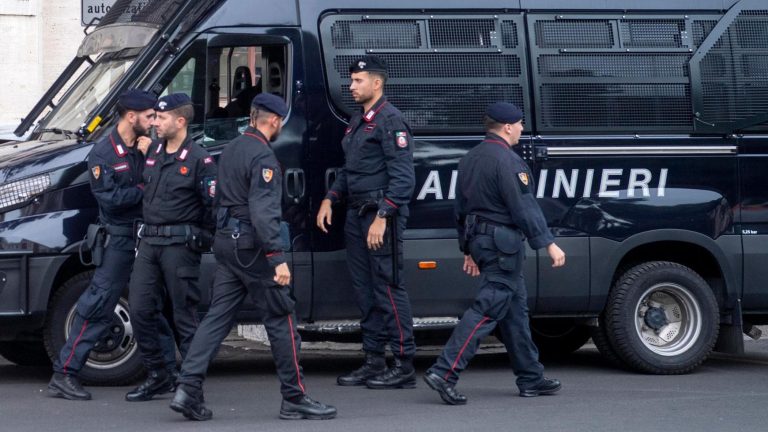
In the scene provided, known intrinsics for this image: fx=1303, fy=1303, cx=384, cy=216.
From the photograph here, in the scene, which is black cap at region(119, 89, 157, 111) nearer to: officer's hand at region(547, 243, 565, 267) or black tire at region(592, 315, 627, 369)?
officer's hand at region(547, 243, 565, 267)

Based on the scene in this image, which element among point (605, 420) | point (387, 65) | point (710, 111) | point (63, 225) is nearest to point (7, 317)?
point (63, 225)

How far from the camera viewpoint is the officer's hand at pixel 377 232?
7680 millimetres

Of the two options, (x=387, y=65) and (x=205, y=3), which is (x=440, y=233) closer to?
(x=387, y=65)

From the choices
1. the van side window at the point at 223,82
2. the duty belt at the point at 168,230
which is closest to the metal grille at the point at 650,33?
the van side window at the point at 223,82

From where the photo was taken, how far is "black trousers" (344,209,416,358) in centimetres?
782

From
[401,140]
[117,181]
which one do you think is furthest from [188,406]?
[401,140]

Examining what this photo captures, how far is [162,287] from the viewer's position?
7418 millimetres

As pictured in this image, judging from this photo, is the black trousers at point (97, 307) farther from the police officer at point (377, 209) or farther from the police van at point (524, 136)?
the police officer at point (377, 209)

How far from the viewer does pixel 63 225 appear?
7691 millimetres

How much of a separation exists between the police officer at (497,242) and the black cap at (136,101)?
6.10 ft

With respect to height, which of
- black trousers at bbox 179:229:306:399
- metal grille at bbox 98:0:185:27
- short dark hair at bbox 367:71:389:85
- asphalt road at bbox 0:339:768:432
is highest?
metal grille at bbox 98:0:185:27

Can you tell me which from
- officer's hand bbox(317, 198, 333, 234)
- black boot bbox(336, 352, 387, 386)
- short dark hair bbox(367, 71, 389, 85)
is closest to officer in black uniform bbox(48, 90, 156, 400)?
officer's hand bbox(317, 198, 333, 234)

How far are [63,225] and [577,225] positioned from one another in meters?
3.22

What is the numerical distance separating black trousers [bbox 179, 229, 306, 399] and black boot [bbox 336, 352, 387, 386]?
1.24 meters
